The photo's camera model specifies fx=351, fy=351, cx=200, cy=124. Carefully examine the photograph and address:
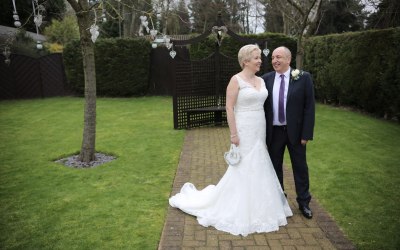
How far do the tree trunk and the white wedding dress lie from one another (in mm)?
3508

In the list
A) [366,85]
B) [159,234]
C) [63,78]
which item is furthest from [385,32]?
[63,78]

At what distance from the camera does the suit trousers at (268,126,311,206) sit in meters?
4.30

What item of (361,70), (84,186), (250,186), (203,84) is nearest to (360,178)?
(250,186)

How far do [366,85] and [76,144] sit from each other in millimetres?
8780

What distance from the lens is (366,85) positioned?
36.2 ft

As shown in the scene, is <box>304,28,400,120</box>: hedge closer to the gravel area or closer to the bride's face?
the bride's face

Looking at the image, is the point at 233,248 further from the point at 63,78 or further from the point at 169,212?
the point at 63,78

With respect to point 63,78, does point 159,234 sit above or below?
below

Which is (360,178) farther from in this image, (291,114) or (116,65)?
(116,65)

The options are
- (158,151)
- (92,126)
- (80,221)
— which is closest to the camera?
(80,221)

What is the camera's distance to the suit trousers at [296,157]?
430cm

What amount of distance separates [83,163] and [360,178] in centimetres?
508

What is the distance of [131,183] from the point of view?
228 inches

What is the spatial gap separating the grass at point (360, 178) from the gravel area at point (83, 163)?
4.03 m
